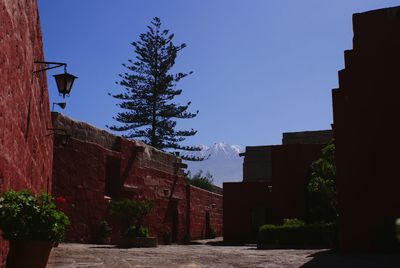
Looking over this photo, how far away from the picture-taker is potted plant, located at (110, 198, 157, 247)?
1595cm

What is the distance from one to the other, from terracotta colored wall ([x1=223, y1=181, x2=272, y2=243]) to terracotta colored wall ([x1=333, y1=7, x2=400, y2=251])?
520 inches

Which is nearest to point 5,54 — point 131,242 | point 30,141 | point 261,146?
point 30,141

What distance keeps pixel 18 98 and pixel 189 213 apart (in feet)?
63.1

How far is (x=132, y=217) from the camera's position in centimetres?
1691

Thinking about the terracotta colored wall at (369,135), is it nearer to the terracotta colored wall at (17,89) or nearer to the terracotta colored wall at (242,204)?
the terracotta colored wall at (17,89)

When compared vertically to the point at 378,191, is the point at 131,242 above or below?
below

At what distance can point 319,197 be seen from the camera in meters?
19.9

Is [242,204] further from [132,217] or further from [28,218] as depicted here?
[28,218]

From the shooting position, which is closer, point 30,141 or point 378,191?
point 30,141

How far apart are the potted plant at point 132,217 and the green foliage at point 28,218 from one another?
35.2 feet

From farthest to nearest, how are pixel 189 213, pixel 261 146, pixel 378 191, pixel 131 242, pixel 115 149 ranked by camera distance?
pixel 261 146, pixel 189 213, pixel 115 149, pixel 131 242, pixel 378 191

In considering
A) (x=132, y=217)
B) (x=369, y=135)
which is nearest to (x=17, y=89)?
(x=369, y=135)

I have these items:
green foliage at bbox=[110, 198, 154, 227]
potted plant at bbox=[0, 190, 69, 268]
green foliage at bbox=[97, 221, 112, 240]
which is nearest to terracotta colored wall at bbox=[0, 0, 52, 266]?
potted plant at bbox=[0, 190, 69, 268]

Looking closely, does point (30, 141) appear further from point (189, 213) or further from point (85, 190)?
point (189, 213)
